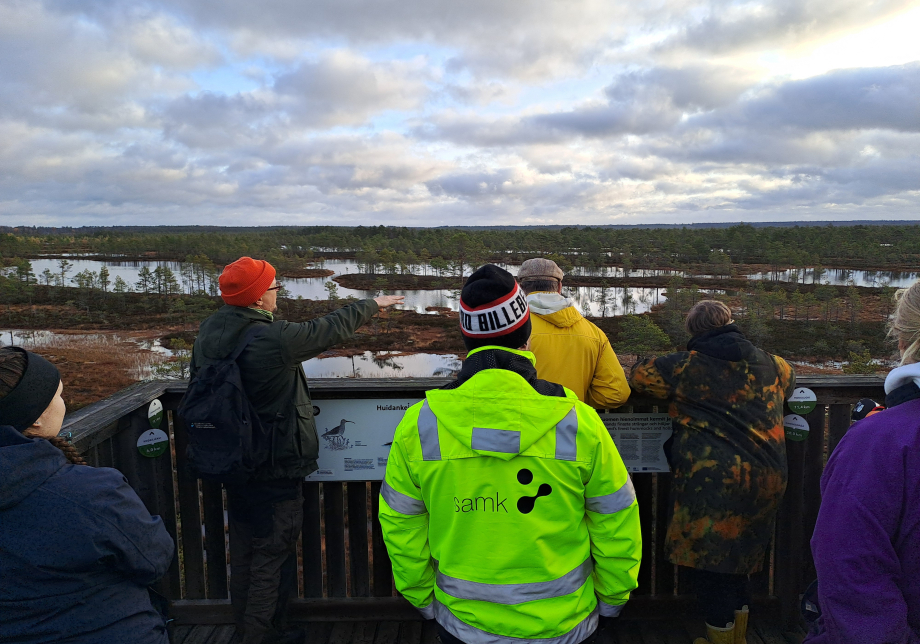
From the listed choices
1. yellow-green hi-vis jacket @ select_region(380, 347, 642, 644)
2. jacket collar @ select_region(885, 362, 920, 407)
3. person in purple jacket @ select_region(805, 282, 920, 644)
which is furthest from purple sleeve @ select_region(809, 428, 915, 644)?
yellow-green hi-vis jacket @ select_region(380, 347, 642, 644)

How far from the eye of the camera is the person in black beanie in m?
1.03

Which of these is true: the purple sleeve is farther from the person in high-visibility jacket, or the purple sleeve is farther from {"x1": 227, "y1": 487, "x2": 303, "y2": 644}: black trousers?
{"x1": 227, "y1": 487, "x2": 303, "y2": 644}: black trousers

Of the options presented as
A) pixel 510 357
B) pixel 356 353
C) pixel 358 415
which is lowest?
pixel 356 353

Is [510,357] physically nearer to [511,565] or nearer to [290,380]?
[511,565]

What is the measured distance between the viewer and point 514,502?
123cm

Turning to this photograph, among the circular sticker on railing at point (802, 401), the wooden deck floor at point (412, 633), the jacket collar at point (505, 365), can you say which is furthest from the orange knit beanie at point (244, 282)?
the circular sticker on railing at point (802, 401)

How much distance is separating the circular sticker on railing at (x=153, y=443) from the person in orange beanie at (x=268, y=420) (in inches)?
15.9

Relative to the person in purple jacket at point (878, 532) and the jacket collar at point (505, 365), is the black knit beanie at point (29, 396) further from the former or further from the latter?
the person in purple jacket at point (878, 532)

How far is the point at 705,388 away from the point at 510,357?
3.64ft

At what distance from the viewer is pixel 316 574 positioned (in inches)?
98.4

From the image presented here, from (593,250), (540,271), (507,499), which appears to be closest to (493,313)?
(507,499)

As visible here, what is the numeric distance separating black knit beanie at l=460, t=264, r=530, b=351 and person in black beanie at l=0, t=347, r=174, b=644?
2.77ft

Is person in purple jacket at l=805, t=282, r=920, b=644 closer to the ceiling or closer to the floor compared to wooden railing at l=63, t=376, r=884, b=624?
closer to the ceiling

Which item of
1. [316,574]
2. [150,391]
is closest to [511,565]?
[316,574]
